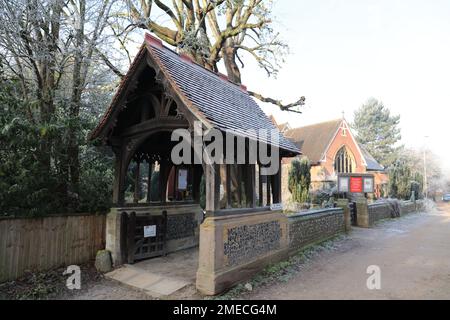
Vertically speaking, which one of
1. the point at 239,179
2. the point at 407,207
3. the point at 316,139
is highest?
the point at 316,139

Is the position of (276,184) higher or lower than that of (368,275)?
higher

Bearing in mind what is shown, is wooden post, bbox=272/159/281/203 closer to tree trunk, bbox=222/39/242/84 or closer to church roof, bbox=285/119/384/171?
tree trunk, bbox=222/39/242/84

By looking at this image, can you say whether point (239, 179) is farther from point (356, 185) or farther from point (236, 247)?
point (356, 185)

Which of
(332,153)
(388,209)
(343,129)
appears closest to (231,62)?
(388,209)

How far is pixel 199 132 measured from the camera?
5.76m

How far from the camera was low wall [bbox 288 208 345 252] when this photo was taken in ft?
29.9

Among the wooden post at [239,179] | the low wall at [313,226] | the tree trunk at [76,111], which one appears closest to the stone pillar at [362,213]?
the low wall at [313,226]

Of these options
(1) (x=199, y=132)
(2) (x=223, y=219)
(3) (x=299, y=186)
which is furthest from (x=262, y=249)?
(3) (x=299, y=186)

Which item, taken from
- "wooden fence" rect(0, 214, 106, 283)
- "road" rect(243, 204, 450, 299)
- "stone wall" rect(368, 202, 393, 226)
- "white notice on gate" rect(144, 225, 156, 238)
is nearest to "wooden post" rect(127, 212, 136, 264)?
"white notice on gate" rect(144, 225, 156, 238)

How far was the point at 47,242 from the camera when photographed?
22.3 ft

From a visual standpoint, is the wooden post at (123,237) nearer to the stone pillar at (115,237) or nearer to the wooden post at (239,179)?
the stone pillar at (115,237)

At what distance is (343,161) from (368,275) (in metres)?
27.2
